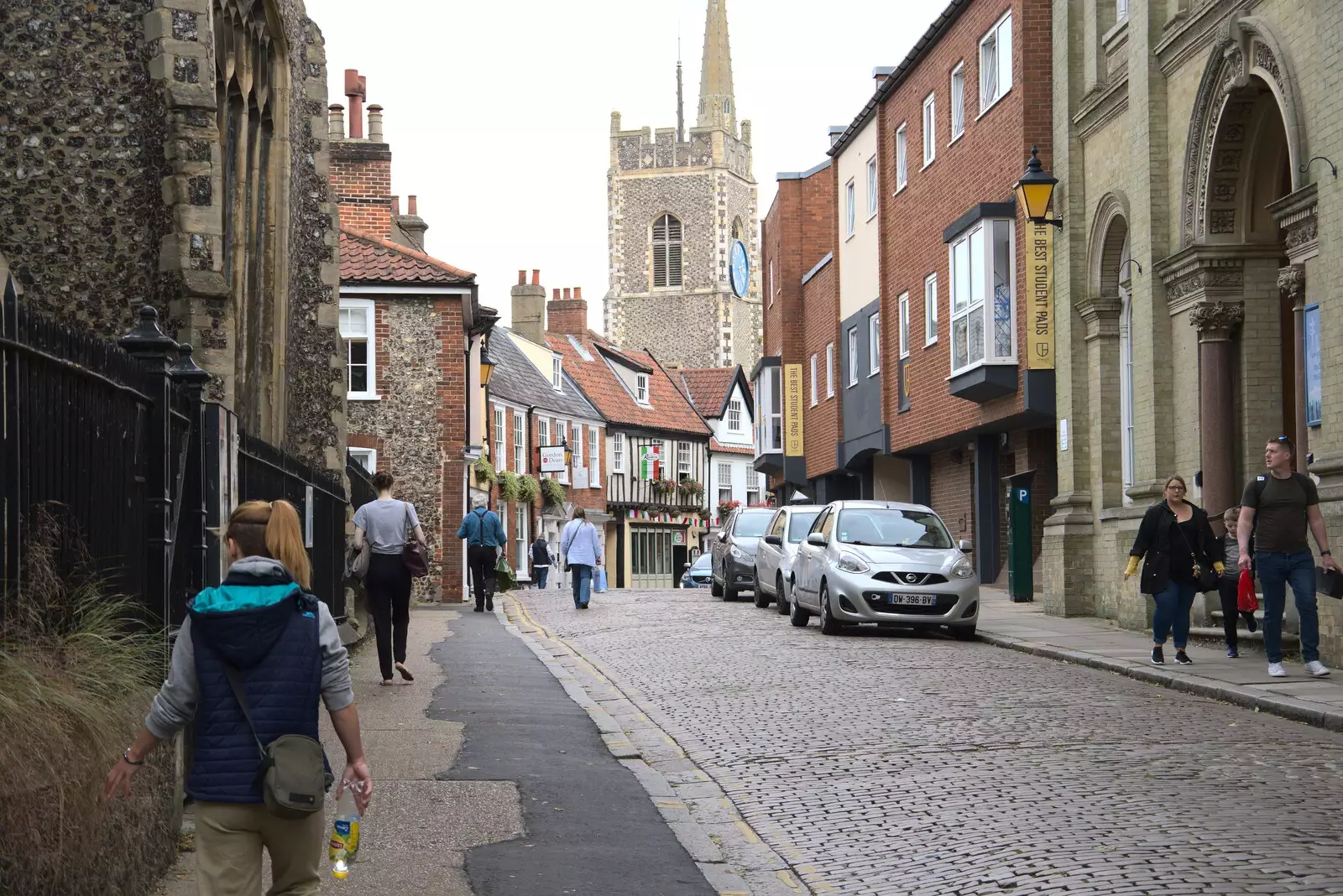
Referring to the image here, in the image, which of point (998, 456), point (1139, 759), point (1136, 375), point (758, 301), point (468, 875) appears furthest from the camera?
point (758, 301)

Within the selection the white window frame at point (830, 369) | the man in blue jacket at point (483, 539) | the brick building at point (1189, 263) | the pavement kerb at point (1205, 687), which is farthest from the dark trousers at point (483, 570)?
the white window frame at point (830, 369)

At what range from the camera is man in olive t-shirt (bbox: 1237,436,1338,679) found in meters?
13.3

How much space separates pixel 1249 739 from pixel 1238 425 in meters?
8.31

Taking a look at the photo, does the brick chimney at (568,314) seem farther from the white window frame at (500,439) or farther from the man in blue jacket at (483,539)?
the man in blue jacket at (483,539)

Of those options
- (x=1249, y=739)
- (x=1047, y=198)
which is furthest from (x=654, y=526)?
(x=1249, y=739)

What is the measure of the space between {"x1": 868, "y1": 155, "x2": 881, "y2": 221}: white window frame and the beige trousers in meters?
32.1

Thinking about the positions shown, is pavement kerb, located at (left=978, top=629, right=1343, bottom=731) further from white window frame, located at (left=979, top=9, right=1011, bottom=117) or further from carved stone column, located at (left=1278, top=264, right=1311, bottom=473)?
white window frame, located at (left=979, top=9, right=1011, bottom=117)

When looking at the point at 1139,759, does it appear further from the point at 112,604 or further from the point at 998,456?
the point at 998,456

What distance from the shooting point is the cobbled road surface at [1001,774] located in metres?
6.86

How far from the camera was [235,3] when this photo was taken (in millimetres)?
17547

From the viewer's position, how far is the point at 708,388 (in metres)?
82.0

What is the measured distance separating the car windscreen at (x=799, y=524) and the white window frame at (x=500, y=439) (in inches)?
1110

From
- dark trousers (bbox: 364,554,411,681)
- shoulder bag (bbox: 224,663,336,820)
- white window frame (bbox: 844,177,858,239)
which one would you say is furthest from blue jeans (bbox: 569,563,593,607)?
shoulder bag (bbox: 224,663,336,820)

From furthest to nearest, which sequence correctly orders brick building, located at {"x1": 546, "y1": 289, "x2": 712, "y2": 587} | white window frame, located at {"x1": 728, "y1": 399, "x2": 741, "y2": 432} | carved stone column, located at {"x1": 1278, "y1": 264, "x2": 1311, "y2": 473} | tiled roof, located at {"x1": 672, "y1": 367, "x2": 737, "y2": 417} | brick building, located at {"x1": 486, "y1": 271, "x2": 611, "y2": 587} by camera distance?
white window frame, located at {"x1": 728, "y1": 399, "x2": 741, "y2": 432} → tiled roof, located at {"x1": 672, "y1": 367, "x2": 737, "y2": 417} → brick building, located at {"x1": 546, "y1": 289, "x2": 712, "y2": 587} → brick building, located at {"x1": 486, "y1": 271, "x2": 611, "y2": 587} → carved stone column, located at {"x1": 1278, "y1": 264, "x2": 1311, "y2": 473}
